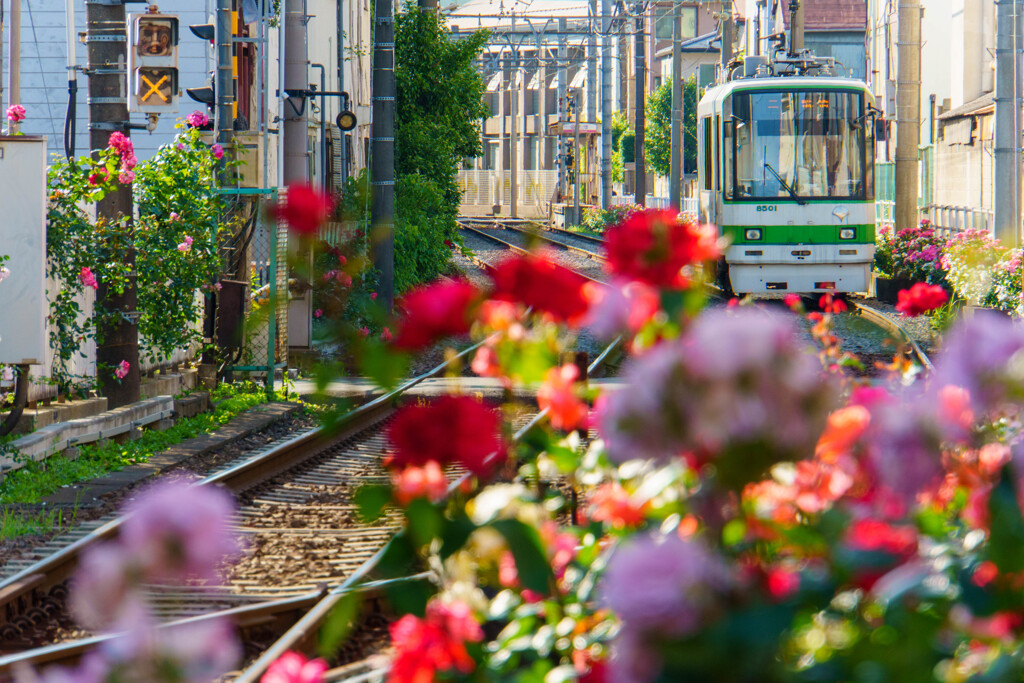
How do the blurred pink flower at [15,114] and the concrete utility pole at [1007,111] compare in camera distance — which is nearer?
the blurred pink flower at [15,114]

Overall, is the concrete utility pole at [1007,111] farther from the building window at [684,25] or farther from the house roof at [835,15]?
the building window at [684,25]

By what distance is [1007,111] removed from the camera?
1550cm

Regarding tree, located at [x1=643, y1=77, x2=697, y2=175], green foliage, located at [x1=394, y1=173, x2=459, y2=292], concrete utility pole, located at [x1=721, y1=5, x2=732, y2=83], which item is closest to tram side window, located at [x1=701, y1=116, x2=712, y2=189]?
green foliage, located at [x1=394, y1=173, x2=459, y2=292]

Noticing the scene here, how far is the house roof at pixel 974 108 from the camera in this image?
28038mm

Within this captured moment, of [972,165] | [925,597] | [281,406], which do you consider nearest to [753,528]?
[925,597]

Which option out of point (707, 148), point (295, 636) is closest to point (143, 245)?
point (295, 636)

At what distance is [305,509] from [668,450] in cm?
674

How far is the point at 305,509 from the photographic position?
8.22 meters

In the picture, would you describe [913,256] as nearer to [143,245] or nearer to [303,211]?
[143,245]

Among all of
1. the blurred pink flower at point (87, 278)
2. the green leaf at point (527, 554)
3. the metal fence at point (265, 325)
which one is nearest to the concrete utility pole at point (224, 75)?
the metal fence at point (265, 325)

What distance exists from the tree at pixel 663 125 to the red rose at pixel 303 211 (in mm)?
63193

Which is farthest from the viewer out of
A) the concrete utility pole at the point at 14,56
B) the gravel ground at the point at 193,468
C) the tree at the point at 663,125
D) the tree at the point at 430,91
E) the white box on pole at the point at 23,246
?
the tree at the point at 663,125

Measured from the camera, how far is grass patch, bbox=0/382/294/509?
27.4 ft

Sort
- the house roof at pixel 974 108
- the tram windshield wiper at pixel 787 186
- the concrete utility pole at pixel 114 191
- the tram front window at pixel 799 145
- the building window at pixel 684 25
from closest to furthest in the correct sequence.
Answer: the concrete utility pole at pixel 114 191
the tram front window at pixel 799 145
the tram windshield wiper at pixel 787 186
the house roof at pixel 974 108
the building window at pixel 684 25
